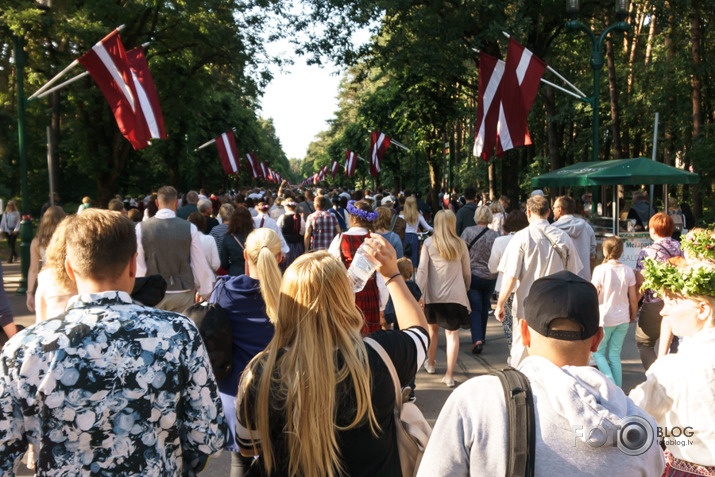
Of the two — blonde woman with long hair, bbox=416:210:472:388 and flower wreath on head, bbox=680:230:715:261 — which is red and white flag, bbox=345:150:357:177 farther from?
flower wreath on head, bbox=680:230:715:261

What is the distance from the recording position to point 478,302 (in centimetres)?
792

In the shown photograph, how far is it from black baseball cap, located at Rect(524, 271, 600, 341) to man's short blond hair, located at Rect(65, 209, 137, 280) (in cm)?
140

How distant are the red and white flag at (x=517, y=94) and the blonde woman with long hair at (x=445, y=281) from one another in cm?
548

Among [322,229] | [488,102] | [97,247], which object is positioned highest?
[488,102]

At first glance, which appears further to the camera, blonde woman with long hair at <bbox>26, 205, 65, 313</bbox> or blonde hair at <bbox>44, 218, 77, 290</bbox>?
blonde woman with long hair at <bbox>26, 205, 65, 313</bbox>

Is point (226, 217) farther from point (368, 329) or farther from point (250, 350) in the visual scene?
point (250, 350)

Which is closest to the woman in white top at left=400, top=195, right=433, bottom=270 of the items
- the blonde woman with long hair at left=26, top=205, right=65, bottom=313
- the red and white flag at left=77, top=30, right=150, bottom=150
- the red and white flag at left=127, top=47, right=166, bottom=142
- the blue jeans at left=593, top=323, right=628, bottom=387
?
the red and white flag at left=127, top=47, right=166, bottom=142

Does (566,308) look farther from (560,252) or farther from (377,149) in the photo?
(377,149)

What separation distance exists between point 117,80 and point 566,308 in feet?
34.1

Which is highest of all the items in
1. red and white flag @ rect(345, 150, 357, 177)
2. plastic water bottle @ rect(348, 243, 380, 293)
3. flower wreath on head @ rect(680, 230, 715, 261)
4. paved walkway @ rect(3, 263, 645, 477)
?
A: red and white flag @ rect(345, 150, 357, 177)

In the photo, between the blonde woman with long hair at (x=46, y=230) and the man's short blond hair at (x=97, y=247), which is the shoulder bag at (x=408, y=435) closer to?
the man's short blond hair at (x=97, y=247)

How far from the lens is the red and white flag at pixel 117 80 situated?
10.5m

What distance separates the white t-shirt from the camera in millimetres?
5805
